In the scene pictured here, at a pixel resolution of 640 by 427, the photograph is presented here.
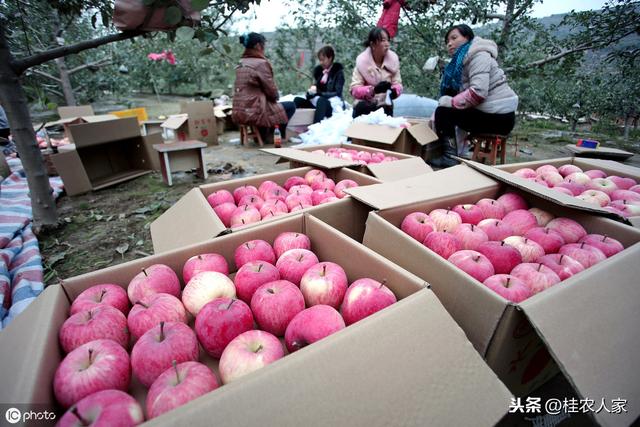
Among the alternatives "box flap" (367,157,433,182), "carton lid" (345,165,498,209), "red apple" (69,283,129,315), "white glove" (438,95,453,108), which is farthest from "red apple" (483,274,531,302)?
"white glove" (438,95,453,108)

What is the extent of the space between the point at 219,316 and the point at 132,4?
1772 millimetres

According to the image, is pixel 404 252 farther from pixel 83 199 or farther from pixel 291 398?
pixel 83 199

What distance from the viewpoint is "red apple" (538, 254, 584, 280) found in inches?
51.9

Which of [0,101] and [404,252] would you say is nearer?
[404,252]

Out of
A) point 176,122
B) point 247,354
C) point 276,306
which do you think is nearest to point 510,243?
point 276,306

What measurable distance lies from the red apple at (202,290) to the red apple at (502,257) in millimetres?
1186

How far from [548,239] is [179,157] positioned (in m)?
4.32

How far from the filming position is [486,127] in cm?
427

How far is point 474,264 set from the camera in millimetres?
1314

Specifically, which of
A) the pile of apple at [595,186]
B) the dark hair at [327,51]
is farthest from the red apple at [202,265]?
the dark hair at [327,51]

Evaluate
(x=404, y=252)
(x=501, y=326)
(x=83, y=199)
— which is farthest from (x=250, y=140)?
(x=501, y=326)

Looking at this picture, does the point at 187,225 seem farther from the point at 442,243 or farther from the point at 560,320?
the point at 560,320

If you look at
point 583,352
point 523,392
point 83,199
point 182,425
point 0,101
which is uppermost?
point 0,101

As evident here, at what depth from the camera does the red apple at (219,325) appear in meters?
1.06
